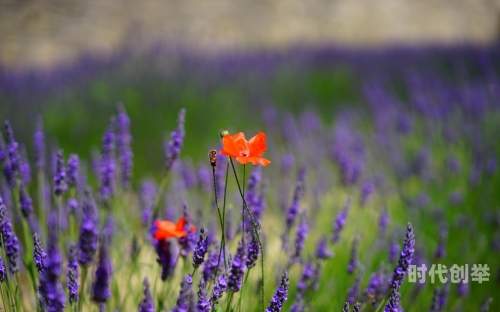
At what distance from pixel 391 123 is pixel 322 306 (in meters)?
2.25

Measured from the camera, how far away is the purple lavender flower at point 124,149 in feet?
5.59

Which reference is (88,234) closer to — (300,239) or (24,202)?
(24,202)

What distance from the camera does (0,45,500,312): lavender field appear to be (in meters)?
1.06

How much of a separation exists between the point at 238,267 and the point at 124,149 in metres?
0.99

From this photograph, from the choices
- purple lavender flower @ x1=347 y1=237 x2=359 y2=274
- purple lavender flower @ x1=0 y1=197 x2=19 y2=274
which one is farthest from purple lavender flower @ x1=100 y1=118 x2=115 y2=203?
purple lavender flower @ x1=347 y1=237 x2=359 y2=274

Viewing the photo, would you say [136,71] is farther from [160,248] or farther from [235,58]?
[160,248]

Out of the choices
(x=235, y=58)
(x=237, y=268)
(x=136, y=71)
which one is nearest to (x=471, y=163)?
(x=237, y=268)

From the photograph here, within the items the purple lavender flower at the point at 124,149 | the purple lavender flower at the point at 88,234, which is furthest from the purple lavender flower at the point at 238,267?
the purple lavender flower at the point at 124,149

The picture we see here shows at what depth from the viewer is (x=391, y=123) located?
368 centimetres

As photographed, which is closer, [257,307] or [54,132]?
[257,307]

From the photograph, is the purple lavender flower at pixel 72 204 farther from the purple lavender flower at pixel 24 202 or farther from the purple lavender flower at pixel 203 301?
the purple lavender flower at pixel 203 301

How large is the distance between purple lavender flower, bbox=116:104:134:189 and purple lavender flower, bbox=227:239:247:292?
2.90 feet

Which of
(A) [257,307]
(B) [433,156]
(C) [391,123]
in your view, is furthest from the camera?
(C) [391,123]

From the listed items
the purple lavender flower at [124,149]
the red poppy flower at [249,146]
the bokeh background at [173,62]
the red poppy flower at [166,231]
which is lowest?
the red poppy flower at [166,231]
